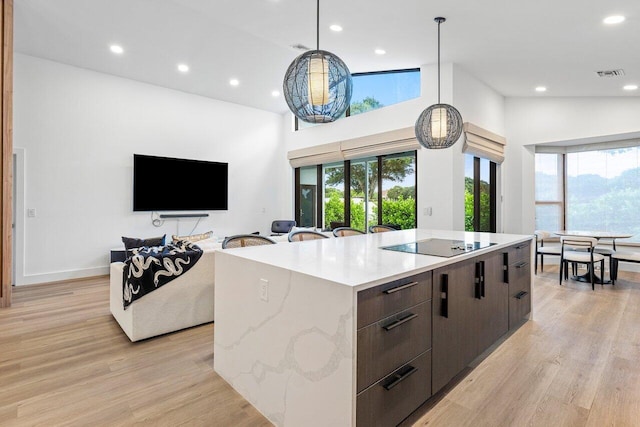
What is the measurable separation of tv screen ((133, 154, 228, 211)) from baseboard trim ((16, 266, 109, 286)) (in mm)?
1142

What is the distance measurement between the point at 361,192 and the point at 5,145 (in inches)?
205

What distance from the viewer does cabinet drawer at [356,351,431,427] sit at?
1443mm

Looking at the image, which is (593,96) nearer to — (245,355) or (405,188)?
(405,188)

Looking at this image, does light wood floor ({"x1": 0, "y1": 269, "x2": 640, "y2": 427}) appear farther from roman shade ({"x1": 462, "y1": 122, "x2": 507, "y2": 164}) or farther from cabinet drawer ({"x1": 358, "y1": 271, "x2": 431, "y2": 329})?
roman shade ({"x1": 462, "y1": 122, "x2": 507, "y2": 164})

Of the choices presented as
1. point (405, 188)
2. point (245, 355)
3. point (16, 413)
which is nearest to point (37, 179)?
point (16, 413)

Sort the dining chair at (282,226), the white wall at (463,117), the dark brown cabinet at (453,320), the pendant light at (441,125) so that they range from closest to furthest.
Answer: the dark brown cabinet at (453,320) → the pendant light at (441,125) → the white wall at (463,117) → the dining chair at (282,226)

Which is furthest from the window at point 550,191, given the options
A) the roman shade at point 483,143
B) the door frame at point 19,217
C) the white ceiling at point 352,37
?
the door frame at point 19,217

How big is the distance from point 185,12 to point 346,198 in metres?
4.12

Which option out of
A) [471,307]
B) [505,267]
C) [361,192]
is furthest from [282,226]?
[471,307]

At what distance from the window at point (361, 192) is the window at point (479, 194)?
918 millimetres

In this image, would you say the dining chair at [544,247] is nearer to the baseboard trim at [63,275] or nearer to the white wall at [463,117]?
the white wall at [463,117]

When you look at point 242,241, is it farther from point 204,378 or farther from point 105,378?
point 105,378

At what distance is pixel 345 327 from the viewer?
1.38 m

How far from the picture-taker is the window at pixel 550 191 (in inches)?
260
